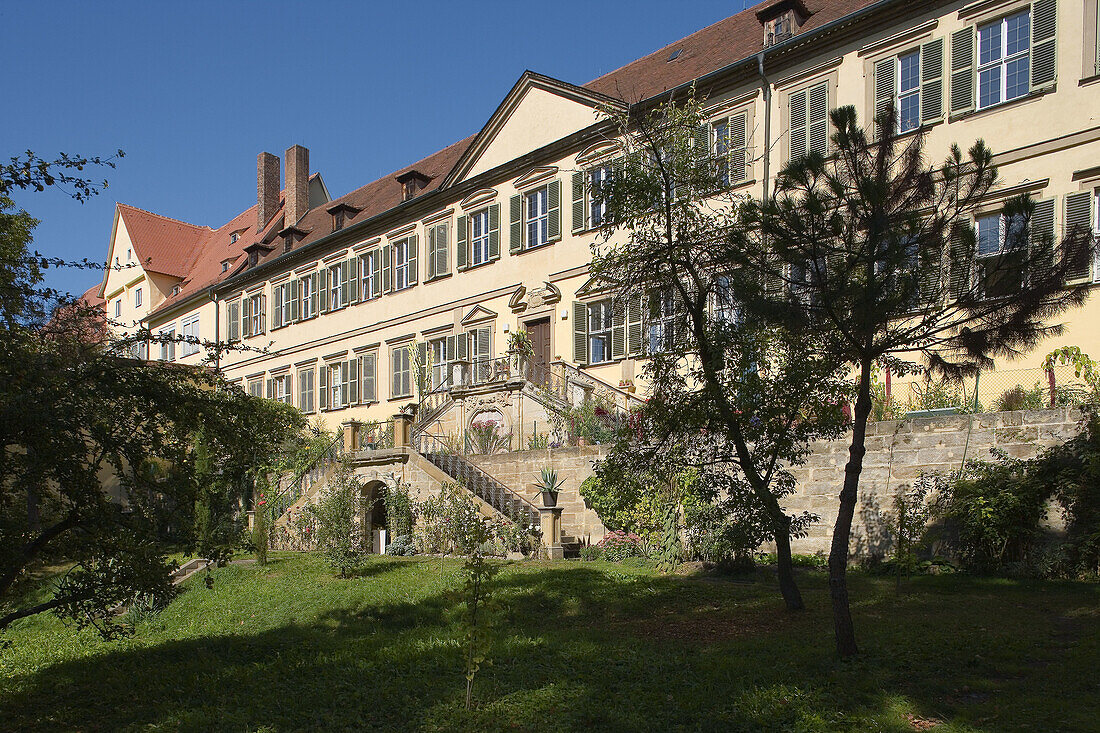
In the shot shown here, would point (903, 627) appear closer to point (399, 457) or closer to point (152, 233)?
point (399, 457)

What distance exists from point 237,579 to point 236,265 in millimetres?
27270

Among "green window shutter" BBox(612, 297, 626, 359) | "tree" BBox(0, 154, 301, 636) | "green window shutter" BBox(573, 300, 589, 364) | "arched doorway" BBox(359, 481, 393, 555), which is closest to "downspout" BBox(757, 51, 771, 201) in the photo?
"green window shutter" BBox(612, 297, 626, 359)

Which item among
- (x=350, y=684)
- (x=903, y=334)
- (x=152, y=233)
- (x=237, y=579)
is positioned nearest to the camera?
(x=903, y=334)

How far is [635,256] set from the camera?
9.69m

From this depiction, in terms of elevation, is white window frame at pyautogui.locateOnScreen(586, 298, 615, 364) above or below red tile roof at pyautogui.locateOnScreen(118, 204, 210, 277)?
below

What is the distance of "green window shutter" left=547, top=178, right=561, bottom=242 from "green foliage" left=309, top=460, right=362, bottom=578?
10.5 m

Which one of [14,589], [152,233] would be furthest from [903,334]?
[152,233]

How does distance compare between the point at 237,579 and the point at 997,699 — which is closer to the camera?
the point at 997,699

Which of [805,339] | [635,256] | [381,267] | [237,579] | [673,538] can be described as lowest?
[237,579]

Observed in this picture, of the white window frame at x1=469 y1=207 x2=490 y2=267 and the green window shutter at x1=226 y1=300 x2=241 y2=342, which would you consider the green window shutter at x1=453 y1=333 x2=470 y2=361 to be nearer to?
the white window frame at x1=469 y1=207 x2=490 y2=267

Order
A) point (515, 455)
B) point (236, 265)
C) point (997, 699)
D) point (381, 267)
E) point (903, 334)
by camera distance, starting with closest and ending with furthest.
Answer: point (997, 699), point (903, 334), point (515, 455), point (381, 267), point (236, 265)

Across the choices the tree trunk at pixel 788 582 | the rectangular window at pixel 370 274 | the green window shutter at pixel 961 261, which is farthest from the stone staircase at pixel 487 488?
the rectangular window at pixel 370 274

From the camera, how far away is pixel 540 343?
25.6 metres

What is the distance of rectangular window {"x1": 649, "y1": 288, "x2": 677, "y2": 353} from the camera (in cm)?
976
